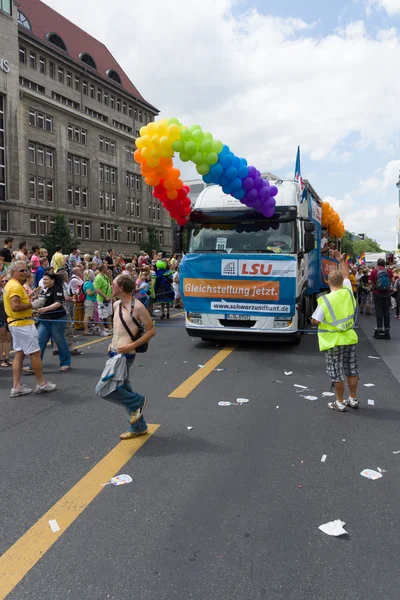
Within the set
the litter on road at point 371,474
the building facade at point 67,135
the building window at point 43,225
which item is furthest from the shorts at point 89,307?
the building window at point 43,225

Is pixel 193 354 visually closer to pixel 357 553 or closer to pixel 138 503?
pixel 138 503

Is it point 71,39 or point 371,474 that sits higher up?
point 71,39

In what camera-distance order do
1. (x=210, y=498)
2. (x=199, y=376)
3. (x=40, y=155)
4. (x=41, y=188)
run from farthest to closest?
(x=41, y=188)
(x=40, y=155)
(x=199, y=376)
(x=210, y=498)

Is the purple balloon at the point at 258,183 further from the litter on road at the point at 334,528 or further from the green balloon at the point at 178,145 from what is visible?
the litter on road at the point at 334,528

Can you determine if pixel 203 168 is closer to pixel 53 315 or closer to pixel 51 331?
pixel 53 315

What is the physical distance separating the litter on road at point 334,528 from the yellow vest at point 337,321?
9.34ft

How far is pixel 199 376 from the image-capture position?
7727mm

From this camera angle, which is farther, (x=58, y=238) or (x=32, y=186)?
(x=32, y=186)

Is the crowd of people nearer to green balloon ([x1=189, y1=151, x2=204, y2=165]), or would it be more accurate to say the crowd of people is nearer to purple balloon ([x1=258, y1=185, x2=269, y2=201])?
green balloon ([x1=189, y1=151, x2=204, y2=165])

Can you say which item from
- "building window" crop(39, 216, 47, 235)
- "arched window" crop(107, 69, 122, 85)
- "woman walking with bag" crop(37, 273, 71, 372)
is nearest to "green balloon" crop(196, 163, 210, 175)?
"woman walking with bag" crop(37, 273, 71, 372)

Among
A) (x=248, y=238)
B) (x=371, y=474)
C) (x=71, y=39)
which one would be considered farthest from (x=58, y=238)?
(x=371, y=474)

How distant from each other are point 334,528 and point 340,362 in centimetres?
288

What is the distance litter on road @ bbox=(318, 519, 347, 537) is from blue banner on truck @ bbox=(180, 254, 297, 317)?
6389 millimetres

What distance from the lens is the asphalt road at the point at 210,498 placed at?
2.78 meters
